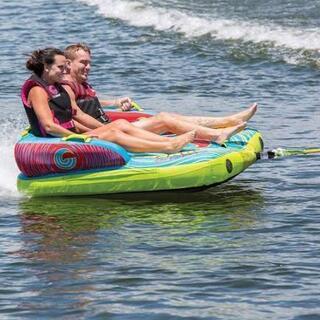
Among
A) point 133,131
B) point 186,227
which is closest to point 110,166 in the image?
point 133,131

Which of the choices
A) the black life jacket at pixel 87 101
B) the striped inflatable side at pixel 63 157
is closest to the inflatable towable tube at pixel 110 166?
the striped inflatable side at pixel 63 157

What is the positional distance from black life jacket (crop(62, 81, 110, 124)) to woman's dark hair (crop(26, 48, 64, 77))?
52cm

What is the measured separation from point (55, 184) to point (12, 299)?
108 inches

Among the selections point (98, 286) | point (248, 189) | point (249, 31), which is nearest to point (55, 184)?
point (248, 189)

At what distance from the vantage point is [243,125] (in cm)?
1024

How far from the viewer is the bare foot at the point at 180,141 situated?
32.3 feet

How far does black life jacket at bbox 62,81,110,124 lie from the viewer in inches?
414

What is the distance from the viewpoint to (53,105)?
10062mm

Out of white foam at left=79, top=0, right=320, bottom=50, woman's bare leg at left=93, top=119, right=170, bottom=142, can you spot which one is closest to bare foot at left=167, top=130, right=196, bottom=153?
woman's bare leg at left=93, top=119, right=170, bottom=142

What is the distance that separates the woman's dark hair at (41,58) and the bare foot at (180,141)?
119 centimetres

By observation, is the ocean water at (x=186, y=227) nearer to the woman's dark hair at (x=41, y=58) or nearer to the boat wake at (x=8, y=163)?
the boat wake at (x=8, y=163)

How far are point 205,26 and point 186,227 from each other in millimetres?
12098

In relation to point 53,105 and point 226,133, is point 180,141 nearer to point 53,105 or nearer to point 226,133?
point 226,133

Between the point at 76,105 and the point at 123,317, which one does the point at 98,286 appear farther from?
the point at 76,105
